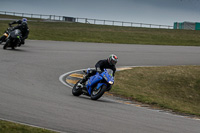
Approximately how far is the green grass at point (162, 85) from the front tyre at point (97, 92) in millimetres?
2445

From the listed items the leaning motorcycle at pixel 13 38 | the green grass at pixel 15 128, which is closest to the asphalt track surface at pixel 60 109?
the green grass at pixel 15 128

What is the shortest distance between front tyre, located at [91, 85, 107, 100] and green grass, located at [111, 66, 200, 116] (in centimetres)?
245

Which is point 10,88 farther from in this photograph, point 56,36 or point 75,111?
point 56,36

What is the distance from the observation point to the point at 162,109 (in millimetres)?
12641

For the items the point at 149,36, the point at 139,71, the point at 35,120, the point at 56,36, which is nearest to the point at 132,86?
the point at 139,71

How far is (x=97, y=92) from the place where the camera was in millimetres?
11852

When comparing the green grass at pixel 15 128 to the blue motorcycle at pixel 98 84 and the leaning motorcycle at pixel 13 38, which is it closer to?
the blue motorcycle at pixel 98 84

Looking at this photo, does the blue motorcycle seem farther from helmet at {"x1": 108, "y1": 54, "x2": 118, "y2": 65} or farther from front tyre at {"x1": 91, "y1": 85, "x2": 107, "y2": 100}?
helmet at {"x1": 108, "y1": 54, "x2": 118, "y2": 65}

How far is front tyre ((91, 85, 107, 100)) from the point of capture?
11.7 m

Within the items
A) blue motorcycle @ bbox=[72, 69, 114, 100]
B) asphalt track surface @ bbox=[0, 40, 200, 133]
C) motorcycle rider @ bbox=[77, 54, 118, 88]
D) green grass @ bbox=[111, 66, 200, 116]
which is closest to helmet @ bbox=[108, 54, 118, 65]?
motorcycle rider @ bbox=[77, 54, 118, 88]

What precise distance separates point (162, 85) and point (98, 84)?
7.48m

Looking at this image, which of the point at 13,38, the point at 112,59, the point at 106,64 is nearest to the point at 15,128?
the point at 112,59

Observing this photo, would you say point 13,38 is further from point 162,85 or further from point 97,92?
point 97,92

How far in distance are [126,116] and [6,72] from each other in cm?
725
